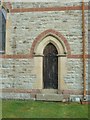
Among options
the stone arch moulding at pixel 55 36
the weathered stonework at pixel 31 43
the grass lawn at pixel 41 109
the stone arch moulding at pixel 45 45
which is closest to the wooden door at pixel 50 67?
the stone arch moulding at pixel 45 45

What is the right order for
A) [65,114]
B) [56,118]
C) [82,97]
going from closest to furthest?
[56,118] → [65,114] → [82,97]

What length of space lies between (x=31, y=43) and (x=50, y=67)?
61.1 inches

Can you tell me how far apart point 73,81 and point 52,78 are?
3.70 ft

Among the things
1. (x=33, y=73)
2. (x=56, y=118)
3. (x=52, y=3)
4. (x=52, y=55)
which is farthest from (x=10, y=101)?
(x=52, y=3)

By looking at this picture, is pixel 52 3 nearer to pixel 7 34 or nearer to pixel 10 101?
pixel 7 34

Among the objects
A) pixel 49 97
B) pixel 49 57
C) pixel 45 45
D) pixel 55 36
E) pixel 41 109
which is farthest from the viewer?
pixel 49 57

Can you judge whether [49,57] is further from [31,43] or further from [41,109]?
[41,109]

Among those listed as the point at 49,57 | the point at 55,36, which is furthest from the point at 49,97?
the point at 55,36

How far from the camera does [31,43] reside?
16438mm

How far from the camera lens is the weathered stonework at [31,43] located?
15.9 meters

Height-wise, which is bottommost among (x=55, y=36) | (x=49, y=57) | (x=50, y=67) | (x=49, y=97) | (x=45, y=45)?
(x=49, y=97)

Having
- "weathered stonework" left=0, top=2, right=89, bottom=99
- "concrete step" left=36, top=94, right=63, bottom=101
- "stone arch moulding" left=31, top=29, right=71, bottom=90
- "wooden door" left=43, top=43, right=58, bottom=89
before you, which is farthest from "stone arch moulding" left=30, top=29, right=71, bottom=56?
"concrete step" left=36, top=94, right=63, bottom=101

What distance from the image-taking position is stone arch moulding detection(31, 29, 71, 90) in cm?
1602

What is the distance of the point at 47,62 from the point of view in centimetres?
1648
